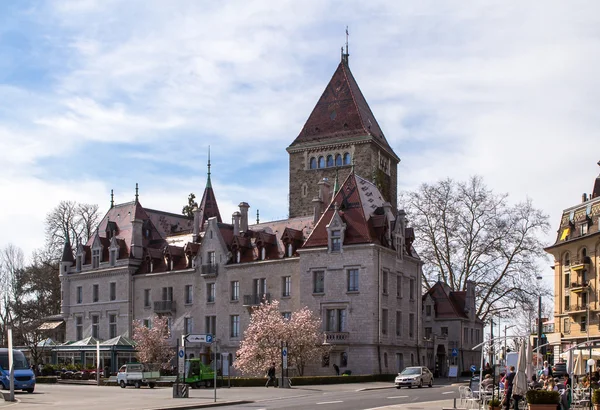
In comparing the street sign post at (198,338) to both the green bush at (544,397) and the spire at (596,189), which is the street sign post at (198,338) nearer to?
the green bush at (544,397)

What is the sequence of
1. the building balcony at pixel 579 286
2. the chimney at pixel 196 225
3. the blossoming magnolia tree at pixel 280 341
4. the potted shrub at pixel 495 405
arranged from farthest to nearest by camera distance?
the chimney at pixel 196 225 < the building balcony at pixel 579 286 < the blossoming magnolia tree at pixel 280 341 < the potted shrub at pixel 495 405

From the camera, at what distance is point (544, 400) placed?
25.9 m

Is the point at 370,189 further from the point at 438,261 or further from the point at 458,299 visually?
the point at 458,299

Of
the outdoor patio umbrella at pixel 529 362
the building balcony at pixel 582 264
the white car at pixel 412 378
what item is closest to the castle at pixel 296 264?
the white car at pixel 412 378

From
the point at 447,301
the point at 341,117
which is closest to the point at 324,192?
the point at 447,301

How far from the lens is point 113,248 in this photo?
83.6 metres

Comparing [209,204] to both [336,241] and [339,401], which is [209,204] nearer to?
[336,241]

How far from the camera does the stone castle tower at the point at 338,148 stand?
8850cm

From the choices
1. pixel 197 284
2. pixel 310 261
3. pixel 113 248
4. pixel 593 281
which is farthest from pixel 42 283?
pixel 593 281

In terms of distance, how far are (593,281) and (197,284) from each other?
32.9 metres

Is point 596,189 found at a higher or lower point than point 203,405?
higher

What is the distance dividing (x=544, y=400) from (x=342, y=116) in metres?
67.8

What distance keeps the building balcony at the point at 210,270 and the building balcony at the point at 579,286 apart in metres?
30.0

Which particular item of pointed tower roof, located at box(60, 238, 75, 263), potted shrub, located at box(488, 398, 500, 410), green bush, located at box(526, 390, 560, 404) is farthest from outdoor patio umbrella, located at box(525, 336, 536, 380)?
pointed tower roof, located at box(60, 238, 75, 263)
